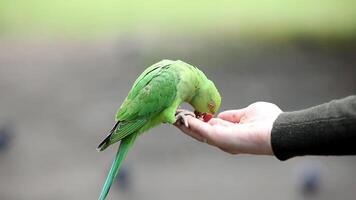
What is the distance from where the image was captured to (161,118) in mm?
2342

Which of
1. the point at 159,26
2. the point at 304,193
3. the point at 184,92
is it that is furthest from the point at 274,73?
the point at 184,92

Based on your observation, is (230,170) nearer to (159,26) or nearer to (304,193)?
(304,193)

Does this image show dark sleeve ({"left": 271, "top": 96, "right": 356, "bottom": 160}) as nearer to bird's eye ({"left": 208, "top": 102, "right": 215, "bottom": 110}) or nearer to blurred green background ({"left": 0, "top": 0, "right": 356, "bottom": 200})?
bird's eye ({"left": 208, "top": 102, "right": 215, "bottom": 110})

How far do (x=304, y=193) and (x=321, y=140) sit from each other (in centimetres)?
240

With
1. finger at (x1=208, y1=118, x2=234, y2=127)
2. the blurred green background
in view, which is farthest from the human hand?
the blurred green background

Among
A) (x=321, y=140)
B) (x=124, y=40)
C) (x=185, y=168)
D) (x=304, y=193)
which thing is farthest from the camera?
(x=124, y=40)

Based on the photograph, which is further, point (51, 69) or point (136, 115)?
point (51, 69)

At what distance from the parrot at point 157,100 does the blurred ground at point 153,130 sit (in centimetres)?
176

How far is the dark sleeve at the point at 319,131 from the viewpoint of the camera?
66.7 inches

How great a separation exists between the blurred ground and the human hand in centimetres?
200

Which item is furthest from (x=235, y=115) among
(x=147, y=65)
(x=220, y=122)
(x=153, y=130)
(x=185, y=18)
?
(x=185, y=18)

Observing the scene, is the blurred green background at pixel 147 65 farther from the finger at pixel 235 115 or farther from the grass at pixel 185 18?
the finger at pixel 235 115

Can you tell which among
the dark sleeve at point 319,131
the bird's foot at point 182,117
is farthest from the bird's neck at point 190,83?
the dark sleeve at point 319,131

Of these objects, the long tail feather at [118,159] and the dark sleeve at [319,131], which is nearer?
the dark sleeve at [319,131]
